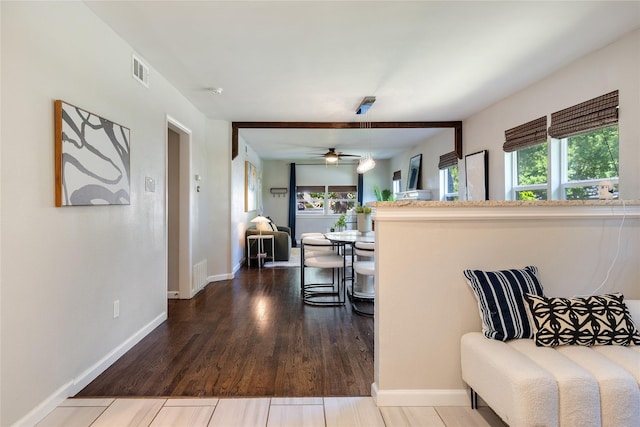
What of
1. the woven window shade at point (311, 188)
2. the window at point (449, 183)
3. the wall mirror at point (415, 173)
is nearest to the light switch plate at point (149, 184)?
the window at point (449, 183)

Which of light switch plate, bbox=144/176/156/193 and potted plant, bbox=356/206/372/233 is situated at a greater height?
light switch plate, bbox=144/176/156/193

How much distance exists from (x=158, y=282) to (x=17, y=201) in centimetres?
175

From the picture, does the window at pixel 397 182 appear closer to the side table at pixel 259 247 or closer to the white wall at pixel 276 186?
the white wall at pixel 276 186

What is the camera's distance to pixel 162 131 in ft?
11.0

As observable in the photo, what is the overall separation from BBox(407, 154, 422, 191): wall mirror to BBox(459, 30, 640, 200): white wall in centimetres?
266

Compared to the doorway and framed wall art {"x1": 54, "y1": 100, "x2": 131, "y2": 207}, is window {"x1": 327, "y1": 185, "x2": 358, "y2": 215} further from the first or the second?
framed wall art {"x1": 54, "y1": 100, "x2": 131, "y2": 207}

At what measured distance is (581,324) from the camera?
1.73m

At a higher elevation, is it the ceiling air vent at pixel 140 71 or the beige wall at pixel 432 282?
the ceiling air vent at pixel 140 71

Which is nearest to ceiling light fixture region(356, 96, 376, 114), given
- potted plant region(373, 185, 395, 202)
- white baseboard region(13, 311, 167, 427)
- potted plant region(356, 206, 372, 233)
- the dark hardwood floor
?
potted plant region(356, 206, 372, 233)

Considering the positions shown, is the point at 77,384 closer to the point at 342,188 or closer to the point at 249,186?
the point at 249,186

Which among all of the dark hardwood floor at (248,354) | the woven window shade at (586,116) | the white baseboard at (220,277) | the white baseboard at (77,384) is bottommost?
the dark hardwood floor at (248,354)

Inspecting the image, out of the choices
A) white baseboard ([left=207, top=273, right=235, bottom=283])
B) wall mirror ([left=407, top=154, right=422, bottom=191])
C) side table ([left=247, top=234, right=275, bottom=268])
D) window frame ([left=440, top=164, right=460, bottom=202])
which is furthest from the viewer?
wall mirror ([left=407, top=154, right=422, bottom=191])

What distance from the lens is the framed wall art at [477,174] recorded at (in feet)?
15.3

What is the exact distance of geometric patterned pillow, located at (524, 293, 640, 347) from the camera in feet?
5.62
